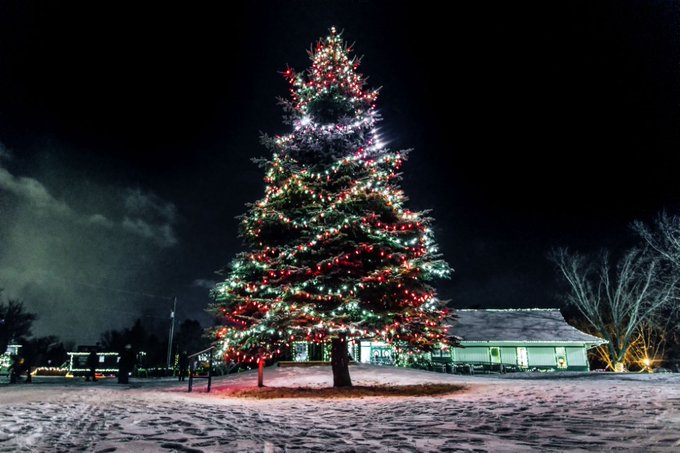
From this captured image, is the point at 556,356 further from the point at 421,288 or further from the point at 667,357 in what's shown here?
the point at 421,288

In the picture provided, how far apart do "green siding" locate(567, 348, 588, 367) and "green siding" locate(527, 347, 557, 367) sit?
1116 mm

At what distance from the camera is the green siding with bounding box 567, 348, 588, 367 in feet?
105

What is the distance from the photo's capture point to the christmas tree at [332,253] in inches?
458

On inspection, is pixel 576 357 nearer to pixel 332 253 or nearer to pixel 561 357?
pixel 561 357

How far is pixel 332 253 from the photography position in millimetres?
12328

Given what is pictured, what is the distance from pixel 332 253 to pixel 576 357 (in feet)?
93.0

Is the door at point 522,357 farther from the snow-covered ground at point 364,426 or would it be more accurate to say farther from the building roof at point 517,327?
the snow-covered ground at point 364,426

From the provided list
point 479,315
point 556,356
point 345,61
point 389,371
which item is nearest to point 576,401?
point 389,371

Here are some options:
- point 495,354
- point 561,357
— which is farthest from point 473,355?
point 561,357

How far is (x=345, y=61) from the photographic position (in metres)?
15.0

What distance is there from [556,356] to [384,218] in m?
26.5

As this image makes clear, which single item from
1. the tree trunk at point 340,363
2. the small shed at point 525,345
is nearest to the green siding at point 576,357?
the small shed at point 525,345

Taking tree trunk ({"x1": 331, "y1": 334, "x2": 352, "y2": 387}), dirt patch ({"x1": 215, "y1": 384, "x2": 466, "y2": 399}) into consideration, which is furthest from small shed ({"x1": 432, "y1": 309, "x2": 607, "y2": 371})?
dirt patch ({"x1": 215, "y1": 384, "x2": 466, "y2": 399})

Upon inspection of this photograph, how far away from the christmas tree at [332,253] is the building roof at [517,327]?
2269cm
